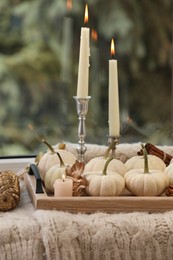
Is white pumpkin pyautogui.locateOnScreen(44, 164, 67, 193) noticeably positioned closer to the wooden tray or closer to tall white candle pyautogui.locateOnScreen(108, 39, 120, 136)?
the wooden tray

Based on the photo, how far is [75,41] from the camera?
2018 mm

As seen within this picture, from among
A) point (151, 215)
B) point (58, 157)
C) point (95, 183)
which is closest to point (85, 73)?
point (58, 157)

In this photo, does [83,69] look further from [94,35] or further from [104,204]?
[94,35]

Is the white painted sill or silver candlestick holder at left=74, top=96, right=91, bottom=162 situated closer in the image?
silver candlestick holder at left=74, top=96, right=91, bottom=162

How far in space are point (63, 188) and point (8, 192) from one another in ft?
0.36

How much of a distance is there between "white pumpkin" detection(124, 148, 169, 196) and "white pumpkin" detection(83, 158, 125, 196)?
20 millimetres

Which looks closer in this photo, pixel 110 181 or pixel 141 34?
pixel 110 181

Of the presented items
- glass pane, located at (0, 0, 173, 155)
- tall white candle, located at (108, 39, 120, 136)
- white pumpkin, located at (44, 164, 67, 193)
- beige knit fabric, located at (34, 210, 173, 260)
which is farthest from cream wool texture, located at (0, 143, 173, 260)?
glass pane, located at (0, 0, 173, 155)

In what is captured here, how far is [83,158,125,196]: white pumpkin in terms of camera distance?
1056 millimetres

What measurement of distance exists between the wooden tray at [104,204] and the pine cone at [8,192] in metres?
0.05

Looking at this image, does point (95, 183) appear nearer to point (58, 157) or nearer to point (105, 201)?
point (105, 201)

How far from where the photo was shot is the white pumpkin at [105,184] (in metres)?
1.06

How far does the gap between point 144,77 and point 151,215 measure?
3.69 ft

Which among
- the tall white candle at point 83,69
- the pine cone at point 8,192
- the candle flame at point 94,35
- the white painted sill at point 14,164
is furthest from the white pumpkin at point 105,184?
the candle flame at point 94,35
